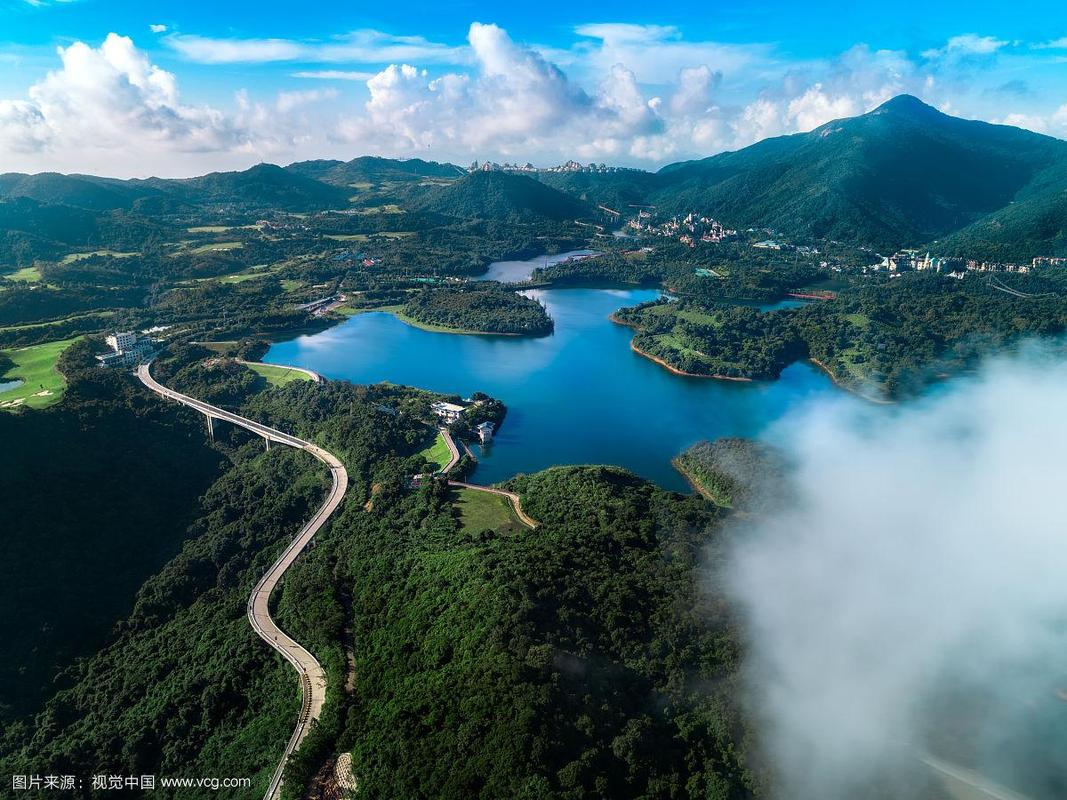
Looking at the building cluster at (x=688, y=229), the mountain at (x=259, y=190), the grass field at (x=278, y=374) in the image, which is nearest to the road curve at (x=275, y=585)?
the grass field at (x=278, y=374)

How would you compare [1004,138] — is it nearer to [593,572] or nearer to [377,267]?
[377,267]

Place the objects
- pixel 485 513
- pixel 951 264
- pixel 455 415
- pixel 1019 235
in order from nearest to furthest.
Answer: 1. pixel 485 513
2. pixel 455 415
3. pixel 951 264
4. pixel 1019 235

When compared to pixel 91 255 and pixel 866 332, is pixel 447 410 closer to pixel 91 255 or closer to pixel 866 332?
pixel 866 332

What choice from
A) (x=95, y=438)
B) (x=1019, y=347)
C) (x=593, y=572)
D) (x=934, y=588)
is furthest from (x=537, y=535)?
(x=1019, y=347)

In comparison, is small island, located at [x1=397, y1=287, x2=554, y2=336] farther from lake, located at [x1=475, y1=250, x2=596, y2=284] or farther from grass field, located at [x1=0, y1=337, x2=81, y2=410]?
grass field, located at [x1=0, y1=337, x2=81, y2=410]

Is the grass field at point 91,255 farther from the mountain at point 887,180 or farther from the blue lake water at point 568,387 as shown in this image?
the mountain at point 887,180

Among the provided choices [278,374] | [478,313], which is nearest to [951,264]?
[478,313]
